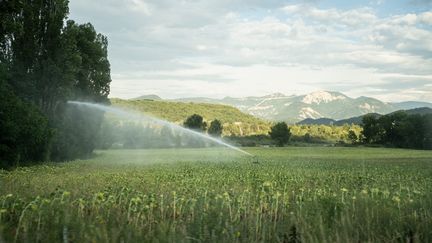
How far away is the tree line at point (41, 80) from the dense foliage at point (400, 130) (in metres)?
95.4

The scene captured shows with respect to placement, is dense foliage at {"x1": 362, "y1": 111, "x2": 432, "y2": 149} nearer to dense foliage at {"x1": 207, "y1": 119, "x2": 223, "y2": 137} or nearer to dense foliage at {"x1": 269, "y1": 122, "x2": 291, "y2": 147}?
dense foliage at {"x1": 269, "y1": 122, "x2": 291, "y2": 147}

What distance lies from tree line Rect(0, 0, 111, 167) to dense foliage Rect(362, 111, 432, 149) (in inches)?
3756

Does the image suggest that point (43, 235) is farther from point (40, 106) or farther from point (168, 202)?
point (40, 106)

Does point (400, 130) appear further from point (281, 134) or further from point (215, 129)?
point (215, 129)

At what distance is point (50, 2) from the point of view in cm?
4050

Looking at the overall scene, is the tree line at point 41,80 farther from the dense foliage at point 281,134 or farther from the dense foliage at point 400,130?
the dense foliage at point 400,130

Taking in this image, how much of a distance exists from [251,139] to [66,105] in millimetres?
115415

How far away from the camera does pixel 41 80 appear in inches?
1585

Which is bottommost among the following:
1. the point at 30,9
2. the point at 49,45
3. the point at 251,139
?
the point at 251,139

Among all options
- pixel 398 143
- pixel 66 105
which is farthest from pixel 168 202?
pixel 398 143

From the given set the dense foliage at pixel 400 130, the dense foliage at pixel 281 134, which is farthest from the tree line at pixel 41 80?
the dense foliage at pixel 400 130

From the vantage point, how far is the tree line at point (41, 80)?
2997 centimetres

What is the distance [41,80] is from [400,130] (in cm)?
10777

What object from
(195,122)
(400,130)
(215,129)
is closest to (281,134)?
(215,129)
